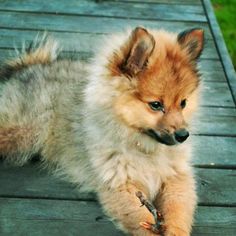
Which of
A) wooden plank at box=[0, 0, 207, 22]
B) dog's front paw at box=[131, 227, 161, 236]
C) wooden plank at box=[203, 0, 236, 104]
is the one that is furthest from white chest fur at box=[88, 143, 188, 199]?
wooden plank at box=[0, 0, 207, 22]

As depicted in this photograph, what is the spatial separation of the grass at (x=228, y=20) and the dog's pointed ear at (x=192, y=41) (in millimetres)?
2382

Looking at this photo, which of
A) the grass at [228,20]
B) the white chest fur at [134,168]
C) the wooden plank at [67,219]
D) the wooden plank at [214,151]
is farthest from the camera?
the grass at [228,20]

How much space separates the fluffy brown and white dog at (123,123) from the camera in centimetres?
244

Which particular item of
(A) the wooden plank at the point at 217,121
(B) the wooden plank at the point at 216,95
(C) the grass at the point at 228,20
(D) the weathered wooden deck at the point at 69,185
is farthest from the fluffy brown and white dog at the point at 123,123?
(C) the grass at the point at 228,20

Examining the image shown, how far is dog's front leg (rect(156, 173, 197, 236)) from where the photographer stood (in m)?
2.44

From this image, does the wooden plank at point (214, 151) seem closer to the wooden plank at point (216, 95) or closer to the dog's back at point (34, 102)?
the wooden plank at point (216, 95)

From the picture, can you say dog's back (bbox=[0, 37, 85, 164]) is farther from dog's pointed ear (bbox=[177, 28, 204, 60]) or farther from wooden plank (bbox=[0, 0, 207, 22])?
wooden plank (bbox=[0, 0, 207, 22])

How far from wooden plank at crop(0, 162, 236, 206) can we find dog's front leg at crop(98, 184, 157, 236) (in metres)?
Answer: 0.16

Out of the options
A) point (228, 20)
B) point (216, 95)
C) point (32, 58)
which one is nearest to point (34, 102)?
point (32, 58)

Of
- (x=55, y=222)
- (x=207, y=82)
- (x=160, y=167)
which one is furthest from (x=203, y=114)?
(x=55, y=222)

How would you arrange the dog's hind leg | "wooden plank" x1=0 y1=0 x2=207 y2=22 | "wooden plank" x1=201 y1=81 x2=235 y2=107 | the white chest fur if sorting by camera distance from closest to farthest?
the white chest fur < the dog's hind leg < "wooden plank" x1=201 y1=81 x2=235 y2=107 < "wooden plank" x1=0 y1=0 x2=207 y2=22

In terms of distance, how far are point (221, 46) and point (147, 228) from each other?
2.13 metres

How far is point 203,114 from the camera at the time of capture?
135 inches

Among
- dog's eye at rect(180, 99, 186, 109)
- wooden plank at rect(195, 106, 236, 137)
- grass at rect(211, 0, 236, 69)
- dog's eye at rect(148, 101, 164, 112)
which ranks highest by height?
dog's eye at rect(148, 101, 164, 112)
